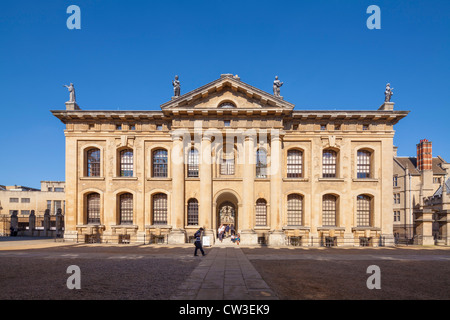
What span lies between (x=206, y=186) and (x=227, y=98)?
26.9 feet

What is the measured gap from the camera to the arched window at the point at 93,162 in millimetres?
31781

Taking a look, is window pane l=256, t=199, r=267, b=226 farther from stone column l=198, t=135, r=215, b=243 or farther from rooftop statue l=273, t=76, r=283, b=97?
rooftop statue l=273, t=76, r=283, b=97

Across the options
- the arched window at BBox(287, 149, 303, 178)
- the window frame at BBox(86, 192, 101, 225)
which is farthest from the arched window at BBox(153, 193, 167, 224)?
the arched window at BBox(287, 149, 303, 178)

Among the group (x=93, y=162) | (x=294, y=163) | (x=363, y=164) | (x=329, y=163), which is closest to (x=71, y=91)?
(x=93, y=162)

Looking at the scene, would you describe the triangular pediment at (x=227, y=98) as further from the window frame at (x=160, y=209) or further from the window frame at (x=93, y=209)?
the window frame at (x=93, y=209)

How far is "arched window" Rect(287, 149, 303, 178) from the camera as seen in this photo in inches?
1217

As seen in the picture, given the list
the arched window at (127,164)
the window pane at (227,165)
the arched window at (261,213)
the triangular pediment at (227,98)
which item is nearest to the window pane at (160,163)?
the arched window at (127,164)

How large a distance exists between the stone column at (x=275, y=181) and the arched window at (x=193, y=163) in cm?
708

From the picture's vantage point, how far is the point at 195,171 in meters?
30.8

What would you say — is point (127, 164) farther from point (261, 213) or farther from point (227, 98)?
point (261, 213)

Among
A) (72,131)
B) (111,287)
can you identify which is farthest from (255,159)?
(111,287)

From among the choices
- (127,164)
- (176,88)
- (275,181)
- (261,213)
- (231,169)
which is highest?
(176,88)

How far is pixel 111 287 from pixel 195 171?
20395mm

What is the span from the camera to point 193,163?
30.8 meters
